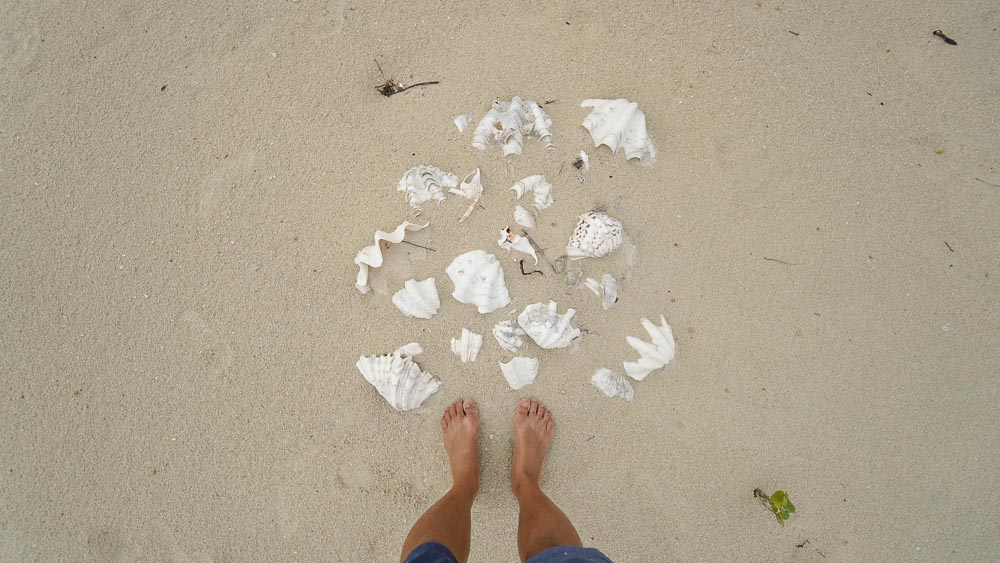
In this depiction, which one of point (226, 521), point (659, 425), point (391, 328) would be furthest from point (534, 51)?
point (226, 521)

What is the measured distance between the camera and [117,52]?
238 cm

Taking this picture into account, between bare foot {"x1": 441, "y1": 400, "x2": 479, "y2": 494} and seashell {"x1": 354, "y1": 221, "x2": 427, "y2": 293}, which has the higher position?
seashell {"x1": 354, "y1": 221, "x2": 427, "y2": 293}

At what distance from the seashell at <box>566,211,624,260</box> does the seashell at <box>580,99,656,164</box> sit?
30 centimetres

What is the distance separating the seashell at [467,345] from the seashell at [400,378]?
5.9 inches

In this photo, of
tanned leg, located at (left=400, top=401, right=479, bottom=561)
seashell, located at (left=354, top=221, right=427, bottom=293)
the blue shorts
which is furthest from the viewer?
seashell, located at (left=354, top=221, right=427, bottom=293)

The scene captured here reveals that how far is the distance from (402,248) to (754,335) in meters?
1.55

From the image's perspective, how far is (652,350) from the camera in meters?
2.28

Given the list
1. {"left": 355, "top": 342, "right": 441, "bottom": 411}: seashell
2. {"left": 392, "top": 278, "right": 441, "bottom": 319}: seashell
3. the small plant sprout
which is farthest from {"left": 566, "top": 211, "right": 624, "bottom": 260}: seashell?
the small plant sprout

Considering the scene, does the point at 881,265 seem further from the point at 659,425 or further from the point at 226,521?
the point at 226,521

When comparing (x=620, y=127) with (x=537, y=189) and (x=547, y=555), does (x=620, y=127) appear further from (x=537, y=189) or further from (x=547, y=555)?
(x=547, y=555)

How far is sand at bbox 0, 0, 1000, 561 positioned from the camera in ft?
7.61

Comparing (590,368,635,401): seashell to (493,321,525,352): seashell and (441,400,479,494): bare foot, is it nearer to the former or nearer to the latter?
(493,321,525,352): seashell

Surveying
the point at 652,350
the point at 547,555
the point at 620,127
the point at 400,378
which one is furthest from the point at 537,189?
the point at 547,555

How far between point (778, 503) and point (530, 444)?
1067mm
